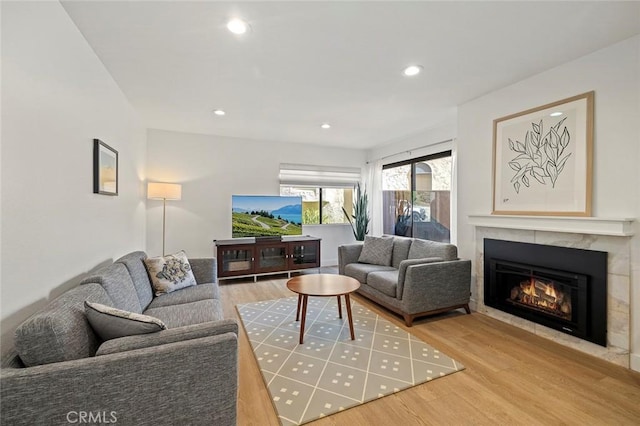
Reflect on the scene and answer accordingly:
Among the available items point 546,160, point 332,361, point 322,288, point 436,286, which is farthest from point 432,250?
point 332,361

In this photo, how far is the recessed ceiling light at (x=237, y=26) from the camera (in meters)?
1.85

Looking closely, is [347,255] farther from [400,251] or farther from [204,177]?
[204,177]

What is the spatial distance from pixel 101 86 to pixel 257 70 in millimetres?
1346

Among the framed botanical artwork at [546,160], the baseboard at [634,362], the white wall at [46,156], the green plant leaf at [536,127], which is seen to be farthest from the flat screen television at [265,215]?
the baseboard at [634,362]

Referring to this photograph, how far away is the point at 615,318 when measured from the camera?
7.11 feet

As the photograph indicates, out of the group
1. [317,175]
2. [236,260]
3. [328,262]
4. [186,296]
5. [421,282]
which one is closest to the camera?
[186,296]

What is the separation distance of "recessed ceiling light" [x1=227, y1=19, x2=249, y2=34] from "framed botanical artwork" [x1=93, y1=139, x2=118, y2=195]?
139 cm

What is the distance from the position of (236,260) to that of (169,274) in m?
1.81

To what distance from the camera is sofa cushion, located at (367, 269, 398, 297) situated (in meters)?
3.10

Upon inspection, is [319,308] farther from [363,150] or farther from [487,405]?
[363,150]

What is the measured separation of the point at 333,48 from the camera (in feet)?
7.09

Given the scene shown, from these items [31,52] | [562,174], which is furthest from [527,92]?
[31,52]

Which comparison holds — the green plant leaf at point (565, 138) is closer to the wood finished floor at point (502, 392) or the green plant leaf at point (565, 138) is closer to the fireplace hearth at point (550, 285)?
the fireplace hearth at point (550, 285)

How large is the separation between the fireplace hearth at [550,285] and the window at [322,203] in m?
3.09
